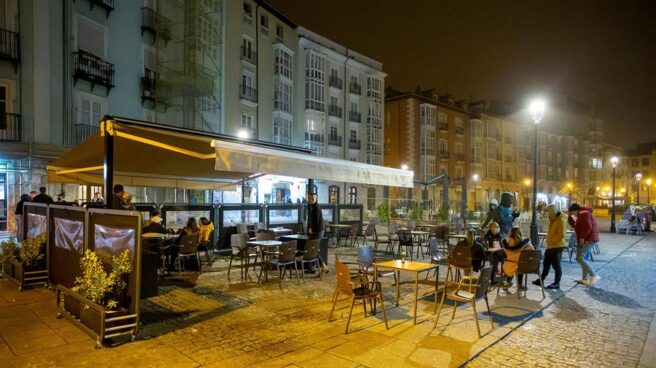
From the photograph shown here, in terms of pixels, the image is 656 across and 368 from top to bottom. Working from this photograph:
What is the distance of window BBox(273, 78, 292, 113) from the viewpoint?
31328 mm

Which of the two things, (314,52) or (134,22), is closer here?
(134,22)

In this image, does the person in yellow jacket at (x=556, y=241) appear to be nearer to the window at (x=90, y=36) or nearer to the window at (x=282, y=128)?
the window at (x=90, y=36)

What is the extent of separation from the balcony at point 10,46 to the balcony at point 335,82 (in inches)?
949

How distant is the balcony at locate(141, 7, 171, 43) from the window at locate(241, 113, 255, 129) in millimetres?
7208

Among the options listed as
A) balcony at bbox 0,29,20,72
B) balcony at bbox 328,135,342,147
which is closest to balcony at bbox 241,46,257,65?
balcony at bbox 328,135,342,147

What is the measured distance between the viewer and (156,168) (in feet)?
34.5

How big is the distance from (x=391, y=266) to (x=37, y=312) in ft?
17.8

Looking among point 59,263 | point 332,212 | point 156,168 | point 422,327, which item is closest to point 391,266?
point 422,327

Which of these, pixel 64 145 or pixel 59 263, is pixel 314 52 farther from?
pixel 59 263

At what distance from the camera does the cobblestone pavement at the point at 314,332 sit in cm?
463

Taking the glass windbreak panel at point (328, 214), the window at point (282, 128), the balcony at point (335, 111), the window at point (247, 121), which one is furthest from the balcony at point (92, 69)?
the balcony at point (335, 111)

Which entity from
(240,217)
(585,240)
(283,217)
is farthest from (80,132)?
(585,240)

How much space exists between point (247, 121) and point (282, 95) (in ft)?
15.0

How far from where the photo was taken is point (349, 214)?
17.4 metres
